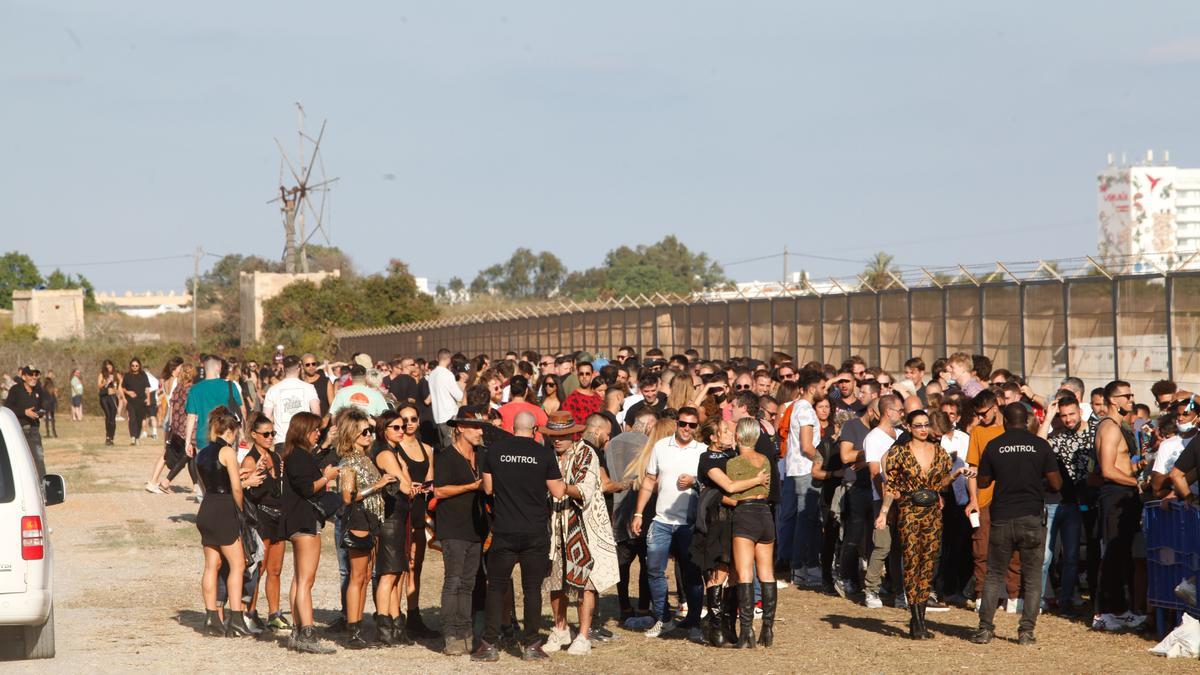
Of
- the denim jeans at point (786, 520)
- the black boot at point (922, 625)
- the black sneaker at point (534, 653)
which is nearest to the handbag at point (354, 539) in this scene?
the black sneaker at point (534, 653)

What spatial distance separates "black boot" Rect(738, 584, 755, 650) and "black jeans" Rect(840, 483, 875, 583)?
7.72 feet

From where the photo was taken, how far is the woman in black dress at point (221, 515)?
11164 mm

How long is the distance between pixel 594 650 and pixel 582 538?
2.92 ft

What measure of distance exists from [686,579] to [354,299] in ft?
250

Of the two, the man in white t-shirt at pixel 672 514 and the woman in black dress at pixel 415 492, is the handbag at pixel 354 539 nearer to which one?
the woman in black dress at pixel 415 492

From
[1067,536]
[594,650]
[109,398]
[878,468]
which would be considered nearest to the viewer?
[594,650]

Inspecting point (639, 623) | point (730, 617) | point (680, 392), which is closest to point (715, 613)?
point (730, 617)

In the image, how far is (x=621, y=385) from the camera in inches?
595

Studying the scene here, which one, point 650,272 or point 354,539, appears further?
point 650,272

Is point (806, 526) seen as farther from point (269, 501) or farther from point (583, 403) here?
point (269, 501)

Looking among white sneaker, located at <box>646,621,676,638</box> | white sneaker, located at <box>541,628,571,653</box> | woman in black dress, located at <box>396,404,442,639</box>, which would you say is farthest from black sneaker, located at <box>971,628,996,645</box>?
woman in black dress, located at <box>396,404,442,639</box>

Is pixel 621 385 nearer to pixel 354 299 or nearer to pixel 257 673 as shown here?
pixel 257 673

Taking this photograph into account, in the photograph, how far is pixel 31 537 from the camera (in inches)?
385

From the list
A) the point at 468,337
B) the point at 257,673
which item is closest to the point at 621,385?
the point at 257,673
